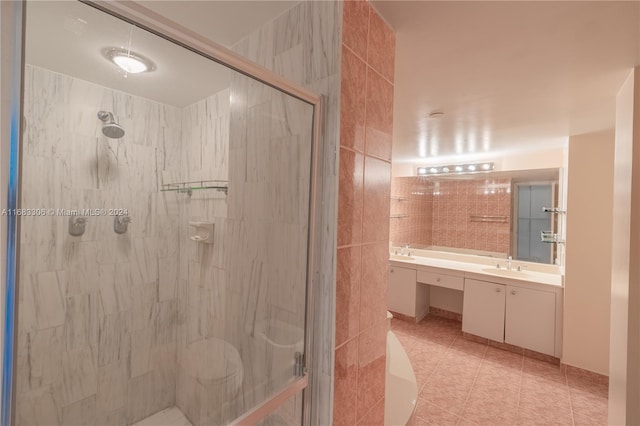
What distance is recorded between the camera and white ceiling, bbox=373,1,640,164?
104 centimetres

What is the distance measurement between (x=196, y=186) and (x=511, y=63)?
1.62 meters

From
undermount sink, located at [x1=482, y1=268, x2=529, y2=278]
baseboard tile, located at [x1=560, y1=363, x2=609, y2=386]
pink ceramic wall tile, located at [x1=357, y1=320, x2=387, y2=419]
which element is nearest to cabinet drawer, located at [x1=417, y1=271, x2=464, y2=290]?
undermount sink, located at [x1=482, y1=268, x2=529, y2=278]

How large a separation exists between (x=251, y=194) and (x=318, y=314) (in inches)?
21.2

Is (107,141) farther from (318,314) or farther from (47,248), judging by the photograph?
(318,314)

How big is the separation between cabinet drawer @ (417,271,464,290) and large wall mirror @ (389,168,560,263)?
56 cm

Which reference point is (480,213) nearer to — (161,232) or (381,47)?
(381,47)

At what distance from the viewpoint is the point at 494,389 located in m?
2.22

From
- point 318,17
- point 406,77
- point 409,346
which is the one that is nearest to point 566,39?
point 406,77

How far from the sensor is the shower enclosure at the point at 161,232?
752 millimetres

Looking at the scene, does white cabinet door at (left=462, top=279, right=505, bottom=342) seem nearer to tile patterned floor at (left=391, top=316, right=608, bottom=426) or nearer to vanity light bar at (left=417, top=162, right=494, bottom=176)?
tile patterned floor at (left=391, top=316, right=608, bottom=426)

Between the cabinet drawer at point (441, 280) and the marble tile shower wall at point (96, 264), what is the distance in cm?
288

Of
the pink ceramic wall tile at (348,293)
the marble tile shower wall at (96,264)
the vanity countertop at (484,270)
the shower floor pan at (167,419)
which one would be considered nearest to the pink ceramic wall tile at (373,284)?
the pink ceramic wall tile at (348,293)

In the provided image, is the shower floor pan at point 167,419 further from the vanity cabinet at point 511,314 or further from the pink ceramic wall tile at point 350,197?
the vanity cabinet at point 511,314

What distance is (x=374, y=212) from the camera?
1081mm
